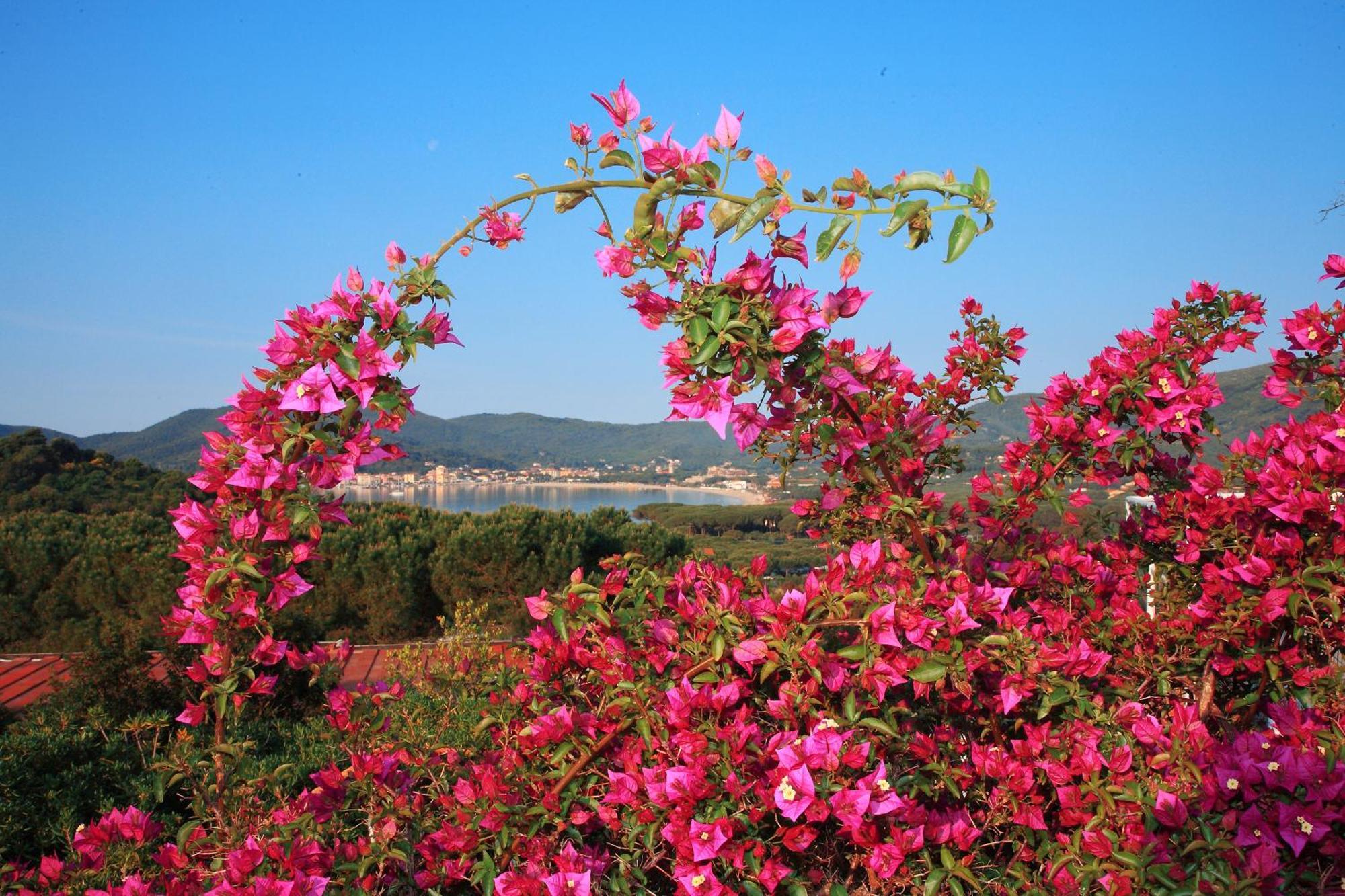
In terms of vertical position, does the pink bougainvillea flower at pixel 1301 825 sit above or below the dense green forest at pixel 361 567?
above

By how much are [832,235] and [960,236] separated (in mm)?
158

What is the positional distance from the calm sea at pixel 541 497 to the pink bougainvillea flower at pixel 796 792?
5.73 m

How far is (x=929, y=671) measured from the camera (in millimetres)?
1087

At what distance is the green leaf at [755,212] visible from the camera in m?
1.00

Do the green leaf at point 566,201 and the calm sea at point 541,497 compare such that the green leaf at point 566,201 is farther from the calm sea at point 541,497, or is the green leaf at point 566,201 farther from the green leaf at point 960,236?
the calm sea at point 541,497

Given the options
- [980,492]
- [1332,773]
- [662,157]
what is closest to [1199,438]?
[980,492]

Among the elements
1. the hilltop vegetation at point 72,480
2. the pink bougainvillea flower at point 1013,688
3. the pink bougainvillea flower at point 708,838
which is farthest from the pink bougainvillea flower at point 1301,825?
the hilltop vegetation at point 72,480

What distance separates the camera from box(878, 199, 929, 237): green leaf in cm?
96

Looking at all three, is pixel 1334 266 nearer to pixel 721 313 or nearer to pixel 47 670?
pixel 721 313

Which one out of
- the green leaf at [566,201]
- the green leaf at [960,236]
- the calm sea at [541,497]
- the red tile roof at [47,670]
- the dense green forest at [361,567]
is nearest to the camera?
the green leaf at [960,236]

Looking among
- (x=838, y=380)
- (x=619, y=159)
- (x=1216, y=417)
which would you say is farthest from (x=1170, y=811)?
(x=1216, y=417)

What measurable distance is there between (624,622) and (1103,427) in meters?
1.16

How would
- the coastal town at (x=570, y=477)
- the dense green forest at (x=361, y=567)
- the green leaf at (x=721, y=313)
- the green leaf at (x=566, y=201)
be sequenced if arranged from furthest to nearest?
1. the coastal town at (x=570, y=477)
2. the dense green forest at (x=361, y=567)
3. the green leaf at (x=566, y=201)
4. the green leaf at (x=721, y=313)

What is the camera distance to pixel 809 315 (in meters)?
1.06
